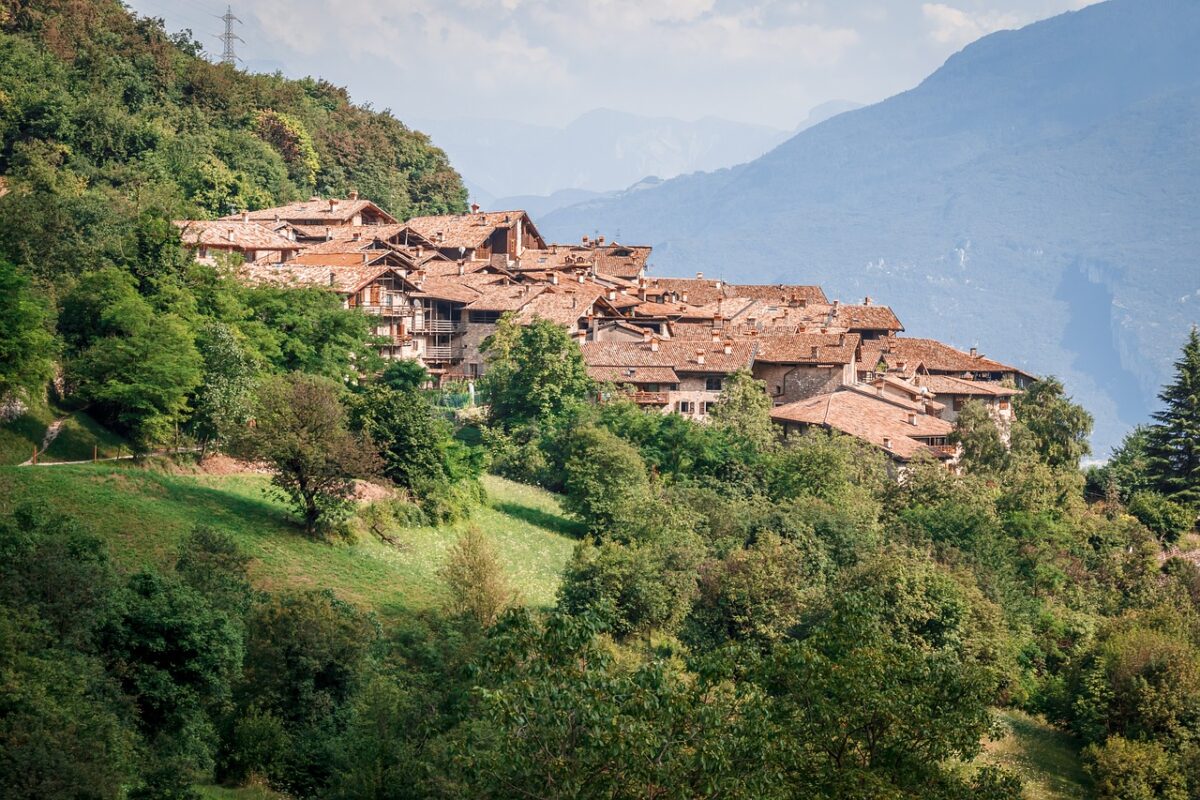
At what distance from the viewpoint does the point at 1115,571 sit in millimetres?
53812

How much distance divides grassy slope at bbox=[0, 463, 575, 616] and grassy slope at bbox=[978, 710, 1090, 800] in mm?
13123

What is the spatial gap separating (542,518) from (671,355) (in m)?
17.7

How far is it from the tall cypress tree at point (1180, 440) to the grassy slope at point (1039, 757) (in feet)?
81.7

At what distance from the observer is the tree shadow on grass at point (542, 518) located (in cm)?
4775

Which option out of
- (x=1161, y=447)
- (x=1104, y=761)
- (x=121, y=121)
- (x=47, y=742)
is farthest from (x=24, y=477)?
(x=1161, y=447)

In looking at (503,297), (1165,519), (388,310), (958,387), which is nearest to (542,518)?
(388,310)

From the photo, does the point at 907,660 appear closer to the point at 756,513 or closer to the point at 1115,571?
the point at 756,513

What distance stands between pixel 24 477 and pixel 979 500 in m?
33.7

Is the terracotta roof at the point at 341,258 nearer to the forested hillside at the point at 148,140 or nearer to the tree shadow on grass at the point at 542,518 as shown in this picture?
the forested hillside at the point at 148,140

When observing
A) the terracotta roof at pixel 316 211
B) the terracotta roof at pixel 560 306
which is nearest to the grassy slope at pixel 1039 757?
the terracotta roof at pixel 560 306

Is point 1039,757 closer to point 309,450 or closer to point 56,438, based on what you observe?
point 309,450

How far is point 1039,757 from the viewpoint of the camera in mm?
39094

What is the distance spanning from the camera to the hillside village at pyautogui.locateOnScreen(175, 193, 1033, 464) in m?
62.5

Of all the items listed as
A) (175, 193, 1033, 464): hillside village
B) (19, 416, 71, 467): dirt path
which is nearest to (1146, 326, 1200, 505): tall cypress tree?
(175, 193, 1033, 464): hillside village
